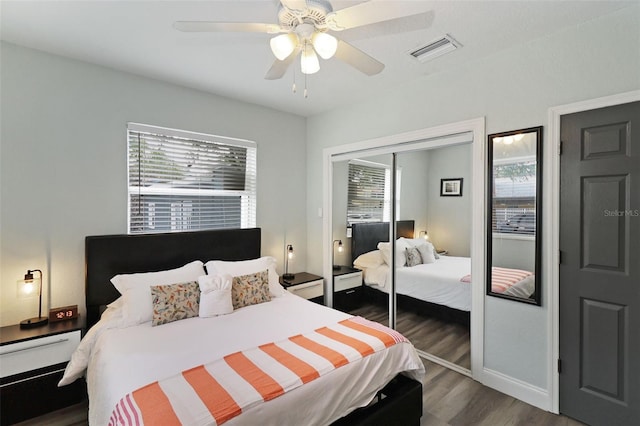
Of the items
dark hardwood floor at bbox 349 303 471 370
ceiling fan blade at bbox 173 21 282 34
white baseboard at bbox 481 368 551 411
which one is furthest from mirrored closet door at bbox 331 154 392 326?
ceiling fan blade at bbox 173 21 282 34

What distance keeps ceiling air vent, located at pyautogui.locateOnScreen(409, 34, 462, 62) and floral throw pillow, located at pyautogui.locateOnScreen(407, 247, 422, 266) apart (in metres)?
1.82

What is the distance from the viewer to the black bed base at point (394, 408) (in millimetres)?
1704

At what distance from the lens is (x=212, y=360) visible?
1762 millimetres

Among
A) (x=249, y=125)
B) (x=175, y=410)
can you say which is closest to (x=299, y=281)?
(x=249, y=125)

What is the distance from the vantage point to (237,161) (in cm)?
360

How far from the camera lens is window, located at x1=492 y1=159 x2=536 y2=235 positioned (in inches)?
90.7

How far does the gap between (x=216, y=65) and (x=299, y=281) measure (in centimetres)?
248

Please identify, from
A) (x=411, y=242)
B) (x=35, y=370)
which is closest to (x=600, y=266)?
(x=411, y=242)

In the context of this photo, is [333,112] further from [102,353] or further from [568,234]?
[102,353]

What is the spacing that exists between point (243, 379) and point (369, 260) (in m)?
2.24

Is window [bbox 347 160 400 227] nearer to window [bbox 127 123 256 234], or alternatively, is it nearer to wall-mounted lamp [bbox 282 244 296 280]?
wall-mounted lamp [bbox 282 244 296 280]

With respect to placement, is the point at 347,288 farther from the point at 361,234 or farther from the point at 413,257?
the point at 413,257

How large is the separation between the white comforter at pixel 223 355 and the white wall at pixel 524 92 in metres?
0.92

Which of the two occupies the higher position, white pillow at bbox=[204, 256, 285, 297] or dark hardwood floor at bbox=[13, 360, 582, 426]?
white pillow at bbox=[204, 256, 285, 297]
